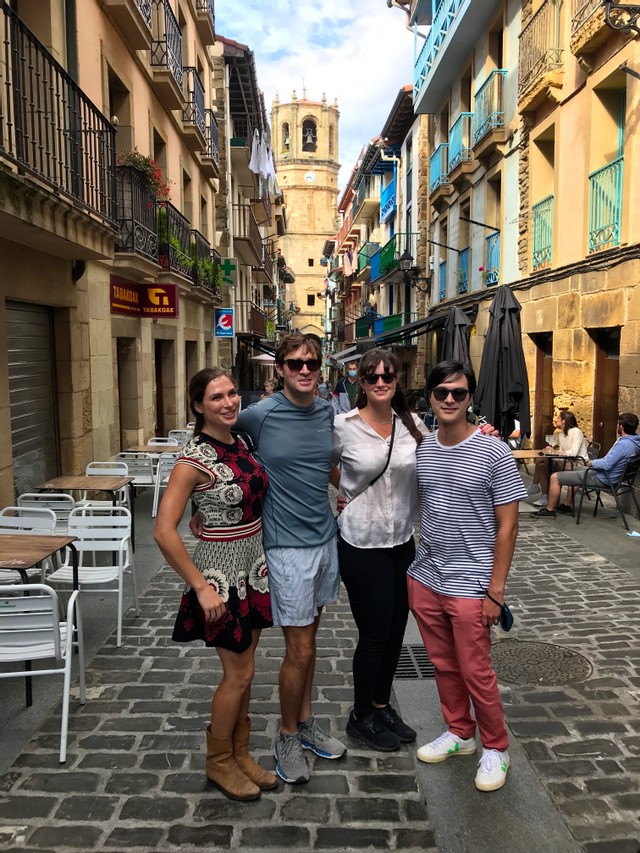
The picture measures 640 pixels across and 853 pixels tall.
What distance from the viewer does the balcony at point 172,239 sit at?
11516mm

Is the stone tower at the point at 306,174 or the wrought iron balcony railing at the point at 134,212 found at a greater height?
the stone tower at the point at 306,174

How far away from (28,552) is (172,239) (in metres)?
8.97

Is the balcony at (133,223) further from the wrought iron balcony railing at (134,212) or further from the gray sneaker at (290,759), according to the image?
the gray sneaker at (290,759)

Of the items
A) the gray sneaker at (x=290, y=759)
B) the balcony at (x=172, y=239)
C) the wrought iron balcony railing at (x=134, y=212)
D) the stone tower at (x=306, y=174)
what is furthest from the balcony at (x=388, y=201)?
the stone tower at (x=306, y=174)

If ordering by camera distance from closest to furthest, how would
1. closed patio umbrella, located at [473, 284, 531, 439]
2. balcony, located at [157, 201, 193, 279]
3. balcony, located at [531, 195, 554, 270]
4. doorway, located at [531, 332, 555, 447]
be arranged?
closed patio umbrella, located at [473, 284, 531, 439] → balcony, located at [157, 201, 193, 279] → balcony, located at [531, 195, 554, 270] → doorway, located at [531, 332, 555, 447]

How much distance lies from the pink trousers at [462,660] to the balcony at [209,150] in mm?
16193

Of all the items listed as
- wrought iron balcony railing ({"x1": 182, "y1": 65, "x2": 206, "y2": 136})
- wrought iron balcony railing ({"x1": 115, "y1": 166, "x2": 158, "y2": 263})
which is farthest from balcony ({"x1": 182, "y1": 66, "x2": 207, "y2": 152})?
wrought iron balcony railing ({"x1": 115, "y1": 166, "x2": 158, "y2": 263})

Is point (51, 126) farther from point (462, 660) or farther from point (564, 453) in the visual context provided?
point (564, 453)

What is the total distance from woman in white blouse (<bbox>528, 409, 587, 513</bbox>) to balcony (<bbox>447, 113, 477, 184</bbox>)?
966cm

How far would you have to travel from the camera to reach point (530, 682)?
4121 millimetres

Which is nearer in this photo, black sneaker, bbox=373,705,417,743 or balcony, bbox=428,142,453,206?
black sneaker, bbox=373,705,417,743

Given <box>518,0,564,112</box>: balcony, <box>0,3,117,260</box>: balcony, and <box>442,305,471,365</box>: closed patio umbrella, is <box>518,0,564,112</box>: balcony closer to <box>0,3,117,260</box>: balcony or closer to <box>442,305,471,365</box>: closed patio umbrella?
<box>442,305,471,365</box>: closed patio umbrella

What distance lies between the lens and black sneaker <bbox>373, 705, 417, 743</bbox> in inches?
135

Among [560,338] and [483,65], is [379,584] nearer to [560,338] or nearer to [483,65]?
[560,338]
